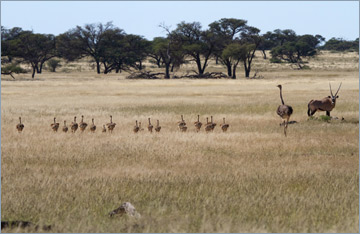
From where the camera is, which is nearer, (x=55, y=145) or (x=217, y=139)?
(x=55, y=145)

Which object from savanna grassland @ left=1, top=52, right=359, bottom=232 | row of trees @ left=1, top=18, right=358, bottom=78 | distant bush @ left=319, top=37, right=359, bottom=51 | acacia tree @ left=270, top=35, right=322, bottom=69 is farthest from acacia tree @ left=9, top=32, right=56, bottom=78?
distant bush @ left=319, top=37, right=359, bottom=51

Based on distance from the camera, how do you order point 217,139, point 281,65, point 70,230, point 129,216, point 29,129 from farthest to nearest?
point 281,65 < point 29,129 < point 217,139 < point 129,216 < point 70,230

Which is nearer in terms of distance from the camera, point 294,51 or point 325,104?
point 325,104

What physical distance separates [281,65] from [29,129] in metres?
79.5

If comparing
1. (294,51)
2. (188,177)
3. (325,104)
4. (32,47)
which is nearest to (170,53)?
(32,47)

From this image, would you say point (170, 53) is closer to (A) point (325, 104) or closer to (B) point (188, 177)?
(A) point (325, 104)

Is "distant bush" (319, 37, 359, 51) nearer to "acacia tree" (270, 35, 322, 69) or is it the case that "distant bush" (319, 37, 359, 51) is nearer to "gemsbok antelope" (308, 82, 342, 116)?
"acacia tree" (270, 35, 322, 69)

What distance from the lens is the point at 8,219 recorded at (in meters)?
8.03

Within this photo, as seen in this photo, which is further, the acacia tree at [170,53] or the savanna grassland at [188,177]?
the acacia tree at [170,53]

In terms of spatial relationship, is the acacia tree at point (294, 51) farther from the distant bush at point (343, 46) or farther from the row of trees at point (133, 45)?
the distant bush at point (343, 46)

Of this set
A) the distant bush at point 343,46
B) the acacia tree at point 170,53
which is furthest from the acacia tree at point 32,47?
the distant bush at point 343,46

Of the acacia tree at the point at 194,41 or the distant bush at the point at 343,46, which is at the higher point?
the acacia tree at the point at 194,41

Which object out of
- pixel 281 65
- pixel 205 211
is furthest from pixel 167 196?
pixel 281 65

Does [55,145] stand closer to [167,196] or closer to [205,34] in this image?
[167,196]
